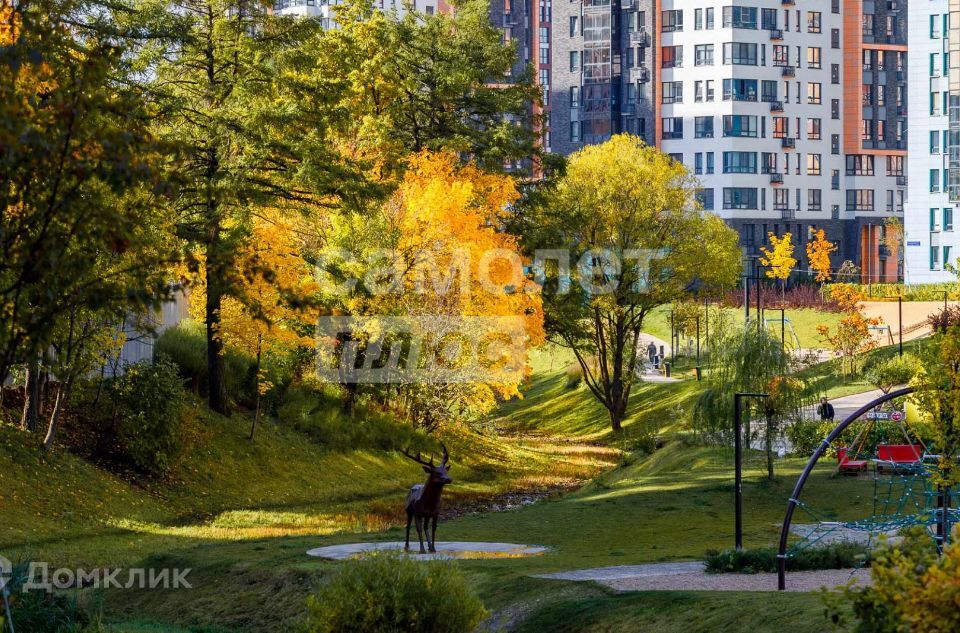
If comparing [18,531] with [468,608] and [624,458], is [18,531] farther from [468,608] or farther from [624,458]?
[624,458]

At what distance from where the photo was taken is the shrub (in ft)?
44.2

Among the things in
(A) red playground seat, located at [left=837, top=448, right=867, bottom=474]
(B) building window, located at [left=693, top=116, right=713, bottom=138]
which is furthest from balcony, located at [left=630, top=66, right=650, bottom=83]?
(A) red playground seat, located at [left=837, top=448, right=867, bottom=474]

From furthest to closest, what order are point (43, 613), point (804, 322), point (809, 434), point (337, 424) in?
point (804, 322) → point (337, 424) → point (809, 434) → point (43, 613)

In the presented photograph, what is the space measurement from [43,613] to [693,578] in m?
7.61

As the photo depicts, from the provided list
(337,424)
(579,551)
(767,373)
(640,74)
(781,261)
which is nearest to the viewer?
(579,551)

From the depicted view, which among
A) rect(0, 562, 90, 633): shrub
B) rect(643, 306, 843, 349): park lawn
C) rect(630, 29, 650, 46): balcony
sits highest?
rect(630, 29, 650, 46): balcony

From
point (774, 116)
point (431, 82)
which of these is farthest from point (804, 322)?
point (774, 116)

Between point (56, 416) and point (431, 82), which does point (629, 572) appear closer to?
point (56, 416)

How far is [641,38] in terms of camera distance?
10900cm

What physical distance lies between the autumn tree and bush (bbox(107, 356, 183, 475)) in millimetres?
8339

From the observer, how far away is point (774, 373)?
2983cm

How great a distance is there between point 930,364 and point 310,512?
66.4ft

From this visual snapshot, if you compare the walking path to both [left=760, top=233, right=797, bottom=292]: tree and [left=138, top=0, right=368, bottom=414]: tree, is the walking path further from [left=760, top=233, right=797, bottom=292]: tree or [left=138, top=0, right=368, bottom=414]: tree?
[left=760, top=233, right=797, bottom=292]: tree

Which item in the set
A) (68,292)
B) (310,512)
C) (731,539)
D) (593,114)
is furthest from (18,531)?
(593,114)
